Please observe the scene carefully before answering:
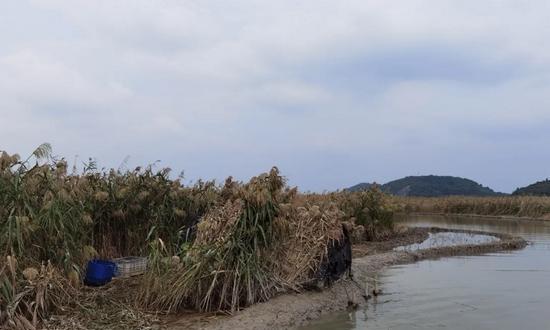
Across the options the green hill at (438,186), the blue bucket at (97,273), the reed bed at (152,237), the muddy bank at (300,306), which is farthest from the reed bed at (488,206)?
the green hill at (438,186)

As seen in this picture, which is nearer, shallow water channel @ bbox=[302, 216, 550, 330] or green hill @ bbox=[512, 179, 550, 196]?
shallow water channel @ bbox=[302, 216, 550, 330]

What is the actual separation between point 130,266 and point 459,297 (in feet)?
19.6

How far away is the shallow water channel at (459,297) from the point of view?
8367 mm

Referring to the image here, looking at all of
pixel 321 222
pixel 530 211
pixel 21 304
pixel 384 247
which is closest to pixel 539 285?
pixel 321 222

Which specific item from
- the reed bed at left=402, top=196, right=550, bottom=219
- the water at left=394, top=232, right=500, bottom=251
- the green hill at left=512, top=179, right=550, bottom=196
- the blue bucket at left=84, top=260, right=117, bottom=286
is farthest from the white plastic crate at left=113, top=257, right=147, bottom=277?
the green hill at left=512, top=179, right=550, bottom=196

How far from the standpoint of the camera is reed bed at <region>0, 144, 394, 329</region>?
7367mm

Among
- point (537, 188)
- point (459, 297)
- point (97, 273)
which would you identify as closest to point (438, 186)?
point (537, 188)

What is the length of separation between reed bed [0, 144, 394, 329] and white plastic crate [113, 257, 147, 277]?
22.5 inches

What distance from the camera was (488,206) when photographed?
123ft

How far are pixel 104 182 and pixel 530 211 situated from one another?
30647mm

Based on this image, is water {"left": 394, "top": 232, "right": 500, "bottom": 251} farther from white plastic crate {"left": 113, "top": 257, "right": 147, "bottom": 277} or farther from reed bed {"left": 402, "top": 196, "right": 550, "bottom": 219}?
white plastic crate {"left": 113, "top": 257, "right": 147, "bottom": 277}

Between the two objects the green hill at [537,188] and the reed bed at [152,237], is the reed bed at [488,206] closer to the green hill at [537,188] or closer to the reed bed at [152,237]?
the reed bed at [152,237]

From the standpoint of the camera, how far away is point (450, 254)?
53.9 feet

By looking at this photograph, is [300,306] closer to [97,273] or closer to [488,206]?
[97,273]
